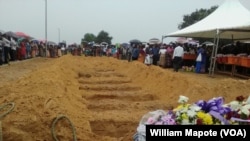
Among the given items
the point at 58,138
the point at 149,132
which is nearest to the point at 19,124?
the point at 58,138

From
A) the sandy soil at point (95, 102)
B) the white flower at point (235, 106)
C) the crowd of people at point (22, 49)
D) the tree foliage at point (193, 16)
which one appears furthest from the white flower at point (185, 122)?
the tree foliage at point (193, 16)

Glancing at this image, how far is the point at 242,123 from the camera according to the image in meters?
4.00

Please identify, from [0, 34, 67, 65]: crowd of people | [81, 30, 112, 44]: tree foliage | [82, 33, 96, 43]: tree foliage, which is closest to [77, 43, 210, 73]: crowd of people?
[0, 34, 67, 65]: crowd of people

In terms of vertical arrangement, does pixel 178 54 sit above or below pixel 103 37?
below

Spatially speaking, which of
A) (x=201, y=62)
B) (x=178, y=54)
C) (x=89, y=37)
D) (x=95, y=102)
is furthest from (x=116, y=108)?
(x=89, y=37)

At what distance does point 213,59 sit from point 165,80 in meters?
5.97

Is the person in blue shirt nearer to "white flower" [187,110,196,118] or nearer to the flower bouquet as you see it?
the flower bouquet

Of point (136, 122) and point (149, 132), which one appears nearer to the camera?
point (149, 132)

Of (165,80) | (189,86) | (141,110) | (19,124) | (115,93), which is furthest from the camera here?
(165,80)

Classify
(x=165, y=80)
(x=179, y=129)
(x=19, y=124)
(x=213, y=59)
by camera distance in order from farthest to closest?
(x=213, y=59)
(x=165, y=80)
(x=19, y=124)
(x=179, y=129)

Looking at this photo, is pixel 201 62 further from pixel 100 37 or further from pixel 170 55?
pixel 100 37

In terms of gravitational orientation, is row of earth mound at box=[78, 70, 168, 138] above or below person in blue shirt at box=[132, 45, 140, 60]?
below

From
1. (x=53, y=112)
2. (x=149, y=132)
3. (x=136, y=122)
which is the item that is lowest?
(x=136, y=122)

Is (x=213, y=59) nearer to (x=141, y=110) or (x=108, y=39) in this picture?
(x=141, y=110)
